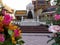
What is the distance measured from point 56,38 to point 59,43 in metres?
0.06

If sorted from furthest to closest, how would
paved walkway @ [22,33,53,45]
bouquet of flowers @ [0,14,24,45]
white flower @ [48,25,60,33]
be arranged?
paved walkway @ [22,33,53,45]
white flower @ [48,25,60,33]
bouquet of flowers @ [0,14,24,45]

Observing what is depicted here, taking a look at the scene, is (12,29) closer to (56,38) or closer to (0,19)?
(0,19)

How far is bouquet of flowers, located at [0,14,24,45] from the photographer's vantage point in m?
1.83

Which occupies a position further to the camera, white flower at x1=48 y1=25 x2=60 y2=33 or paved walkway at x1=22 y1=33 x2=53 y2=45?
paved walkway at x1=22 y1=33 x2=53 y2=45

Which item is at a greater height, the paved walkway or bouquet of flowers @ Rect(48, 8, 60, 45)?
bouquet of flowers @ Rect(48, 8, 60, 45)

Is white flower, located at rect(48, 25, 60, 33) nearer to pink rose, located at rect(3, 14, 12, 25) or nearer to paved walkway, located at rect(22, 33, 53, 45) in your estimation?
pink rose, located at rect(3, 14, 12, 25)

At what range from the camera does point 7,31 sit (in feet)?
6.12

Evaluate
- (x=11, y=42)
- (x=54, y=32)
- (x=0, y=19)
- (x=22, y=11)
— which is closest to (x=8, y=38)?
(x=11, y=42)

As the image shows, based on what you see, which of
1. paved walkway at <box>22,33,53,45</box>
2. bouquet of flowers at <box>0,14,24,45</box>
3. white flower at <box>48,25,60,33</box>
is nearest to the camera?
bouquet of flowers at <box>0,14,24,45</box>

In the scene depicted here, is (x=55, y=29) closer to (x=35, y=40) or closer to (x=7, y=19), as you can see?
(x=7, y=19)

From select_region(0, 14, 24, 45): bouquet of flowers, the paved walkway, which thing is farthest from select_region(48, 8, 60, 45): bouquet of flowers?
the paved walkway

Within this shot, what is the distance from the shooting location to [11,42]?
183cm

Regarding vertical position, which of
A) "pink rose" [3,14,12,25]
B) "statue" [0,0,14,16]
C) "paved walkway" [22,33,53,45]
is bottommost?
"paved walkway" [22,33,53,45]

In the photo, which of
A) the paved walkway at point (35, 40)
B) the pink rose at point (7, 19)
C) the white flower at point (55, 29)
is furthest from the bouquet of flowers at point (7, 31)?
the paved walkway at point (35, 40)
